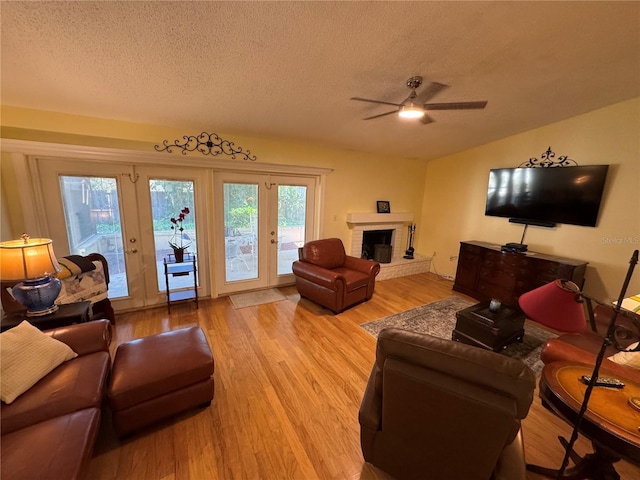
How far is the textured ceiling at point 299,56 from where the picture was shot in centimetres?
162

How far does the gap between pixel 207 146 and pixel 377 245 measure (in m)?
3.47

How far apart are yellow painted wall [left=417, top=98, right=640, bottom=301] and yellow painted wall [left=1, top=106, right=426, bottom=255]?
1083 mm

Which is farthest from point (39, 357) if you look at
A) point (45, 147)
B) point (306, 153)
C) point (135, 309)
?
point (306, 153)

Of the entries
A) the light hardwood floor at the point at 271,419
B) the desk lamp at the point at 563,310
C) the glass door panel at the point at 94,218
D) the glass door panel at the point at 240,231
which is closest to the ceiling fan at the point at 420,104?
the desk lamp at the point at 563,310

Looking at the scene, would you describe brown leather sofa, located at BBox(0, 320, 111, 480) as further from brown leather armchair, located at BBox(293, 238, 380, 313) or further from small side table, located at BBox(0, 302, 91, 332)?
brown leather armchair, located at BBox(293, 238, 380, 313)

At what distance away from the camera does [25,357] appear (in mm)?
1485

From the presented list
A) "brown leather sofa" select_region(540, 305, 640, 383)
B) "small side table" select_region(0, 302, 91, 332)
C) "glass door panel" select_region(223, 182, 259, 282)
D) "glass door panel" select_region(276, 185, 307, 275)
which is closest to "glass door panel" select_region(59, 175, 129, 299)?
"small side table" select_region(0, 302, 91, 332)

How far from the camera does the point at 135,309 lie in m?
3.41

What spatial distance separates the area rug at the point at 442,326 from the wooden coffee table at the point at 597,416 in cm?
112

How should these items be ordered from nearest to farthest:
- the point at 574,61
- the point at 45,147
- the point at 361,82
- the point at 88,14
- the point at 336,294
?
the point at 88,14, the point at 574,61, the point at 361,82, the point at 45,147, the point at 336,294

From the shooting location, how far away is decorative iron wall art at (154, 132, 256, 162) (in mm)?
3199

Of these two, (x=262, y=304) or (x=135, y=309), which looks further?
(x=262, y=304)

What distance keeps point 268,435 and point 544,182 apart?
4579 millimetres

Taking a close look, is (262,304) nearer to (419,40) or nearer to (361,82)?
(361,82)
